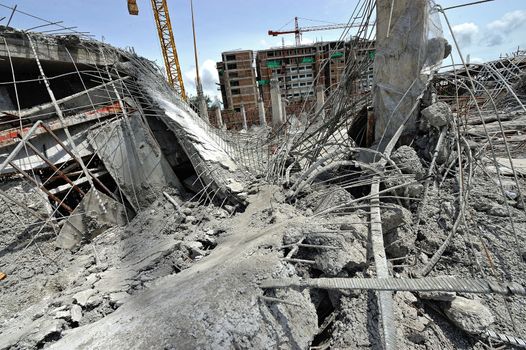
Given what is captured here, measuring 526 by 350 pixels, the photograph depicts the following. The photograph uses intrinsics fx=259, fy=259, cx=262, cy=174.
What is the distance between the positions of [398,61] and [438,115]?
2.90 ft

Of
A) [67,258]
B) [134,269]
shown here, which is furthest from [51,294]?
[134,269]

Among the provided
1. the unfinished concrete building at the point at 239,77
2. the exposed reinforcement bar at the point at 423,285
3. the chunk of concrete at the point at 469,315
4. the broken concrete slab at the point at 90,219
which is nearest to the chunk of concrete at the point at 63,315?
the exposed reinforcement bar at the point at 423,285

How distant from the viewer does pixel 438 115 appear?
321 cm

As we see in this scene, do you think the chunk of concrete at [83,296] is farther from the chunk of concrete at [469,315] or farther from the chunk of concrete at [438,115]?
the chunk of concrete at [438,115]

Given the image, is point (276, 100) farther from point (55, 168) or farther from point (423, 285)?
point (423, 285)

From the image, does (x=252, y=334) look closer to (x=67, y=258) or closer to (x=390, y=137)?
(x=390, y=137)

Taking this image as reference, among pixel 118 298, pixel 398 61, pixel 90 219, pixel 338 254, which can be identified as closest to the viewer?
pixel 338 254

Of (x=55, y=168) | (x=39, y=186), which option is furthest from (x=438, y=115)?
(x=39, y=186)

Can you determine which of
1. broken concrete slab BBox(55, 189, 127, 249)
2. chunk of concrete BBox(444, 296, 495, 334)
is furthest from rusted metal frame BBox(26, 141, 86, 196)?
chunk of concrete BBox(444, 296, 495, 334)

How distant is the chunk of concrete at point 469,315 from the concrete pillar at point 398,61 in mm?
2280

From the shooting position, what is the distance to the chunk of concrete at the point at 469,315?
1.60 meters

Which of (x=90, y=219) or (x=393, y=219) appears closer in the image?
(x=393, y=219)

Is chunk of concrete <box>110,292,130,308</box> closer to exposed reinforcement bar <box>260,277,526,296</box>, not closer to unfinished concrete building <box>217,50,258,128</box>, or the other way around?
exposed reinforcement bar <box>260,277,526,296</box>

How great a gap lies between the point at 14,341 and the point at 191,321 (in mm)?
1678
